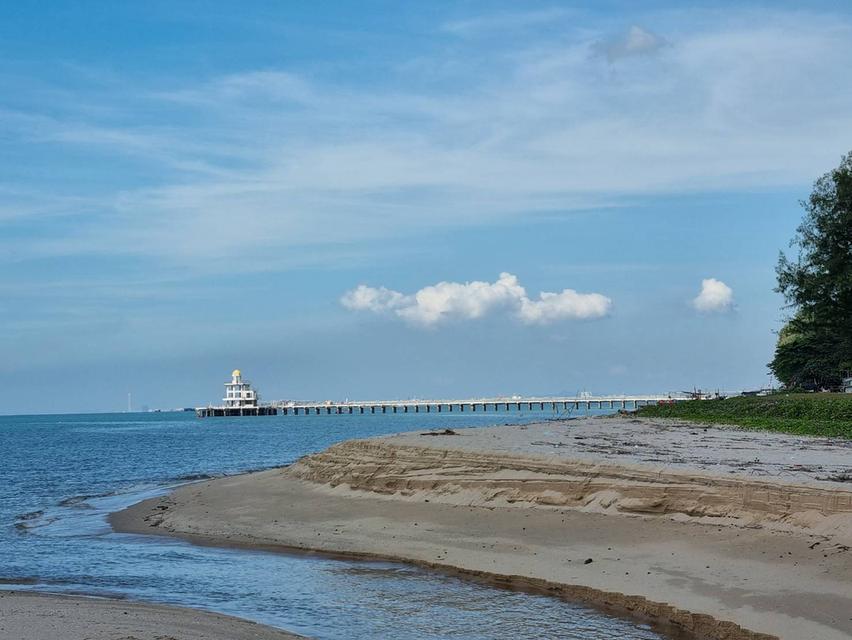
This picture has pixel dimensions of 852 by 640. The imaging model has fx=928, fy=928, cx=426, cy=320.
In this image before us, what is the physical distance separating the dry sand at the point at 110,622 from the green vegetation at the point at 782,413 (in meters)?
23.4

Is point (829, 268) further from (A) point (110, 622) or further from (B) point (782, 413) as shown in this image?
(A) point (110, 622)

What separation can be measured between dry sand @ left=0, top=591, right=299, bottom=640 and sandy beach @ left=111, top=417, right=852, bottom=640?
5028 mm

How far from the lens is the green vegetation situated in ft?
114

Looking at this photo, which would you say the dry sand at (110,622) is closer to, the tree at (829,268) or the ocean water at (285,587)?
the ocean water at (285,587)

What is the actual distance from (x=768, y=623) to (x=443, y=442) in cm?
1680

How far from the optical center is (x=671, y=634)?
12344 millimetres

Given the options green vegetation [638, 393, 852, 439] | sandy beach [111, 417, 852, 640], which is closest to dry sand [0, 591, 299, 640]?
sandy beach [111, 417, 852, 640]

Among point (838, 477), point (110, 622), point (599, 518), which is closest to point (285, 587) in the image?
point (110, 622)

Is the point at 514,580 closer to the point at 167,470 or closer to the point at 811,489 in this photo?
the point at 811,489

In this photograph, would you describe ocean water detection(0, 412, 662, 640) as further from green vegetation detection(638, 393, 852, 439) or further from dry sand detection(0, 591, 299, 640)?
green vegetation detection(638, 393, 852, 439)

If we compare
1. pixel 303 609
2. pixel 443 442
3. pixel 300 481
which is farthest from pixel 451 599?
pixel 300 481

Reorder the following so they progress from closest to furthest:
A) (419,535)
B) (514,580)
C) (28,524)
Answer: (514,580) < (419,535) < (28,524)

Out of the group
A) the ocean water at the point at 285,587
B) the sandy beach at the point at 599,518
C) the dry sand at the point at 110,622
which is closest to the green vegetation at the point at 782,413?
the sandy beach at the point at 599,518

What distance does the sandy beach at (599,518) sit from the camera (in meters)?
13.1
